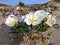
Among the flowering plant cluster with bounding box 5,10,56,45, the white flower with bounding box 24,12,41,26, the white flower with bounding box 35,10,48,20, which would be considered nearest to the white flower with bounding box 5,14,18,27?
the flowering plant cluster with bounding box 5,10,56,45

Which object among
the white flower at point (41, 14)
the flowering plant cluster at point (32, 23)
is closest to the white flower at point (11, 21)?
the flowering plant cluster at point (32, 23)

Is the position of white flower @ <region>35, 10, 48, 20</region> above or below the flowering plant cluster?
above

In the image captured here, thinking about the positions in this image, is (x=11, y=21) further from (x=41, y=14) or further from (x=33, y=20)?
(x=41, y=14)

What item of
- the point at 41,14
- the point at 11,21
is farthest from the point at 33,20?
the point at 11,21

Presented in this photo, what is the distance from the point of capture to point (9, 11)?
5062mm

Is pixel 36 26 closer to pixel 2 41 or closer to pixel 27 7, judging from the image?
pixel 2 41

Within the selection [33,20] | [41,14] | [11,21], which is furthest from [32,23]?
[11,21]

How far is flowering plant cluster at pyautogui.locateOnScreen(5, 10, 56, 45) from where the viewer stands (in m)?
2.51

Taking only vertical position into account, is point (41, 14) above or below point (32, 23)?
above

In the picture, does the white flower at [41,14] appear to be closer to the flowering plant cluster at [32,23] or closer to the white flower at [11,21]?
the flowering plant cluster at [32,23]

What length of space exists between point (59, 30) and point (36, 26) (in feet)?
3.99

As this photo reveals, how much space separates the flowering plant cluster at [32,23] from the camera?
2506mm

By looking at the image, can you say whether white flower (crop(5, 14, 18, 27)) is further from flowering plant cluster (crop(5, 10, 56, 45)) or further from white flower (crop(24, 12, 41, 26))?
white flower (crop(24, 12, 41, 26))

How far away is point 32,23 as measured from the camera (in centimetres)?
249
